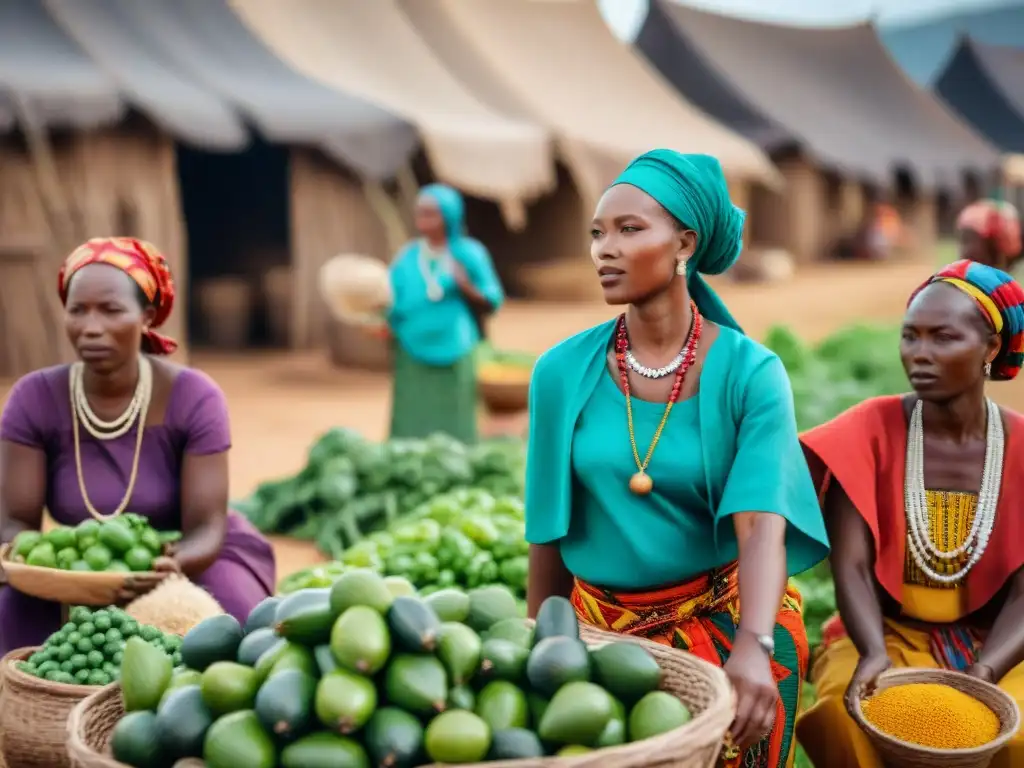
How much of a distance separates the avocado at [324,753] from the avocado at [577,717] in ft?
1.00

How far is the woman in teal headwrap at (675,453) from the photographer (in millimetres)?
2619

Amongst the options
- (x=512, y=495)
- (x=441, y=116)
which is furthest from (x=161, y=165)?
(x=512, y=495)

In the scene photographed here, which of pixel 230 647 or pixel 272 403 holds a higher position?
pixel 230 647

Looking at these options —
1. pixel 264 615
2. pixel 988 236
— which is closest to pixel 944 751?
pixel 264 615

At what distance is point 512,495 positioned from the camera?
6176mm

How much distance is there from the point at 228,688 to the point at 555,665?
21.8 inches

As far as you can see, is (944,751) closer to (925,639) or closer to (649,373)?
(925,639)

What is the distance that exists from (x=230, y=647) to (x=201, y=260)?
14.1m

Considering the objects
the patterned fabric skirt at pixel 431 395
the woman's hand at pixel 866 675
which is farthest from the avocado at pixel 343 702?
the patterned fabric skirt at pixel 431 395

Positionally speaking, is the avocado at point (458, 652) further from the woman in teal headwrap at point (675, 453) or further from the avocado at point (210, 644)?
the woman in teal headwrap at point (675, 453)

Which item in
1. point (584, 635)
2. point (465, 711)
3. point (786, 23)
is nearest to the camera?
point (465, 711)

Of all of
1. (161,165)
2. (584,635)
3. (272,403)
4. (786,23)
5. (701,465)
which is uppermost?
(786,23)

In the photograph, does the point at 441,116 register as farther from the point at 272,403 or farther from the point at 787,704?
the point at 787,704

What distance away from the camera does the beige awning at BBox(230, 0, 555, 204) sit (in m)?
13.2
